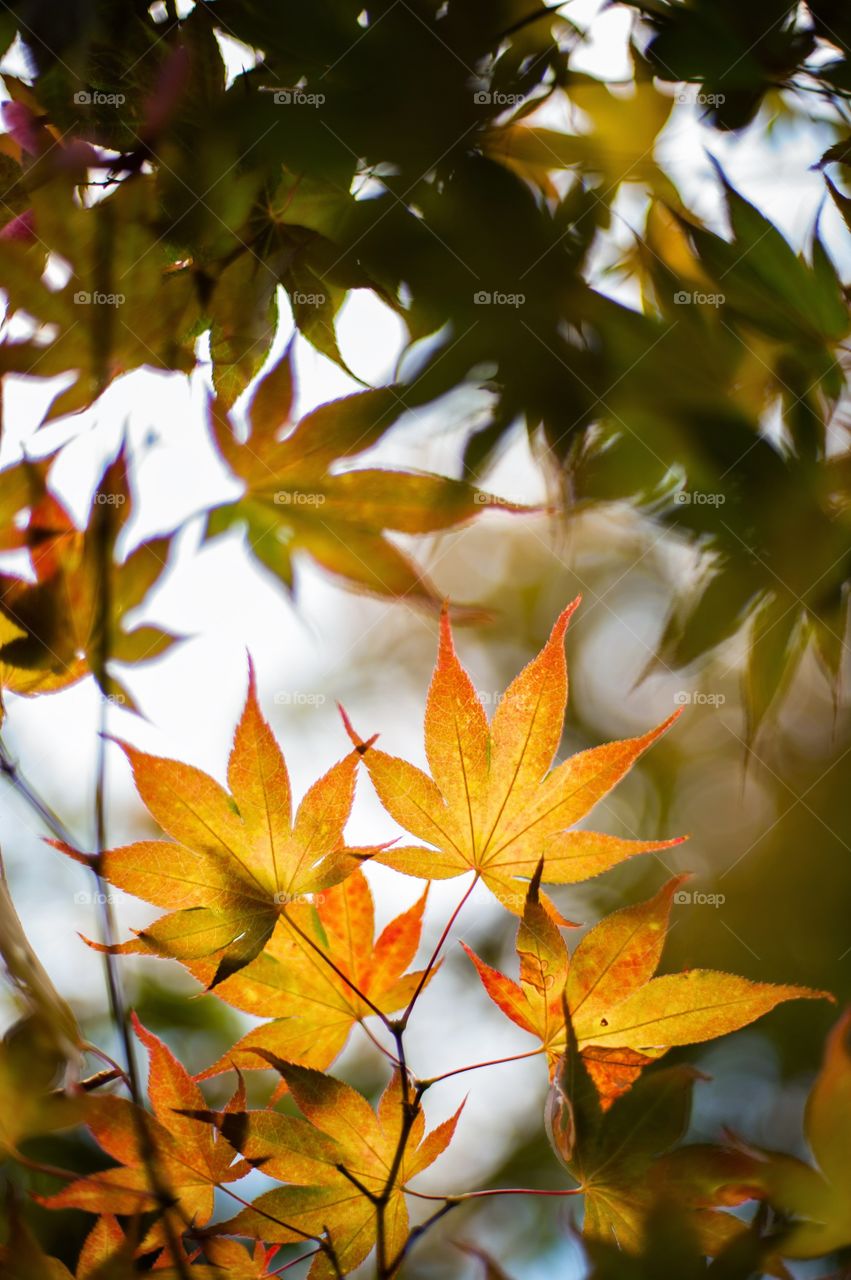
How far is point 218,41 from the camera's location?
0.46 meters

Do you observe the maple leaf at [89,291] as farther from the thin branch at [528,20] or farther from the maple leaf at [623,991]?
→ the maple leaf at [623,991]

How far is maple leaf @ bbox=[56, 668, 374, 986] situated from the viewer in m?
0.32

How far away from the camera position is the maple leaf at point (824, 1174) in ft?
0.89

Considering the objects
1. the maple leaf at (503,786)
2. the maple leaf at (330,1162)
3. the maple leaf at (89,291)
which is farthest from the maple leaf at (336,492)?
the maple leaf at (330,1162)

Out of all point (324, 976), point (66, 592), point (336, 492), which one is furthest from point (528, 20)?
point (324, 976)

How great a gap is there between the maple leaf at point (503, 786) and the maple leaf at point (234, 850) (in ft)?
0.08

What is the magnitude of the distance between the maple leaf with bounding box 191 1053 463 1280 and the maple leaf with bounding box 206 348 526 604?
28cm

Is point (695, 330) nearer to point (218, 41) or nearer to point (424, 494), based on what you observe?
point (424, 494)

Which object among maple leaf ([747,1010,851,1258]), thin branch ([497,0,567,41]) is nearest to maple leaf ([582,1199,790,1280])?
maple leaf ([747,1010,851,1258])

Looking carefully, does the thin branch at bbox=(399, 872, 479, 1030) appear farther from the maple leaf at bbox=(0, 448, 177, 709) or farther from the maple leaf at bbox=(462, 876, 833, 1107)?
the maple leaf at bbox=(0, 448, 177, 709)

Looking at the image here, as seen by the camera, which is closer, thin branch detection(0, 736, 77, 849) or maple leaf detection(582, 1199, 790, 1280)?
maple leaf detection(582, 1199, 790, 1280)

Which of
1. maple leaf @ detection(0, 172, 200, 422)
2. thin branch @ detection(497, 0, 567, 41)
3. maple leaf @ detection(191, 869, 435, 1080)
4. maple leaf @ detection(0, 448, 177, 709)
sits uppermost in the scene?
thin branch @ detection(497, 0, 567, 41)

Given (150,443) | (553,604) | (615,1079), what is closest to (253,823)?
(615,1079)

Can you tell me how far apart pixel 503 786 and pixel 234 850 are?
4.3 inches
